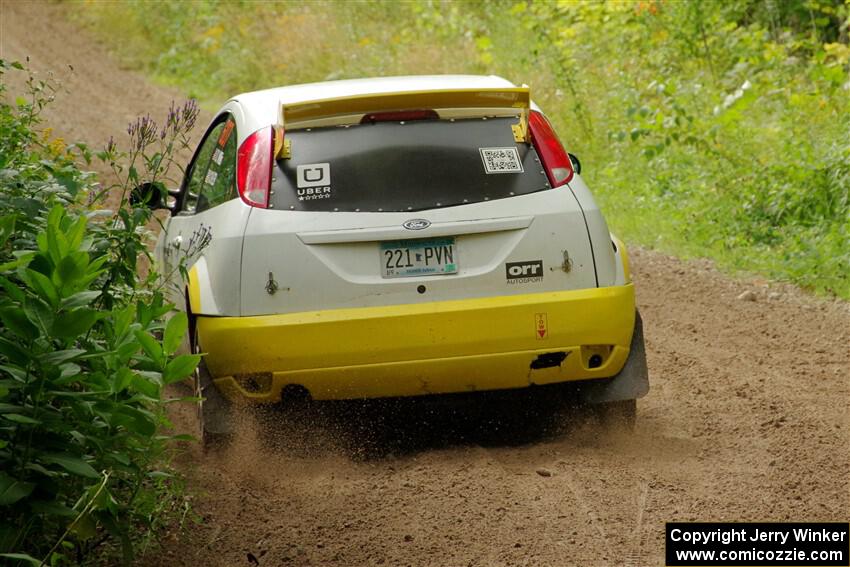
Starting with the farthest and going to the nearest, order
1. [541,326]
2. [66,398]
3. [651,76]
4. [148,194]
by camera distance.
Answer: [651,76], [541,326], [148,194], [66,398]

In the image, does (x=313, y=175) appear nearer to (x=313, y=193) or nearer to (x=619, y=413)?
(x=313, y=193)

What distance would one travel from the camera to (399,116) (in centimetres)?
604

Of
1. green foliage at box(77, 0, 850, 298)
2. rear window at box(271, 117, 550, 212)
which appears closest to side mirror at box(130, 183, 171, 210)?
rear window at box(271, 117, 550, 212)

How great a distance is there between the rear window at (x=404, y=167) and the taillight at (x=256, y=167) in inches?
2.0

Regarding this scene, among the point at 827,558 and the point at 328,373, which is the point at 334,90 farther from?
the point at 827,558

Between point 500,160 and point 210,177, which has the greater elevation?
point 500,160

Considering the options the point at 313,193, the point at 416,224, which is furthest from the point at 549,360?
the point at 313,193

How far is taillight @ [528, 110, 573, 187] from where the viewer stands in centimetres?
602

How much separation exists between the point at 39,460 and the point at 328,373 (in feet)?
5.98

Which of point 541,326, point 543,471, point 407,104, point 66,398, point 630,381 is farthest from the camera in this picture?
point 630,381

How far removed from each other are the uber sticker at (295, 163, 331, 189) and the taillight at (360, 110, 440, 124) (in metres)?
0.34

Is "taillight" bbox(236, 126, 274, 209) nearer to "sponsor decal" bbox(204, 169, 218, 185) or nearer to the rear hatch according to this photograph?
the rear hatch

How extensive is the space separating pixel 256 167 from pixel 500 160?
1.16 meters

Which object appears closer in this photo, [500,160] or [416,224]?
[416,224]
